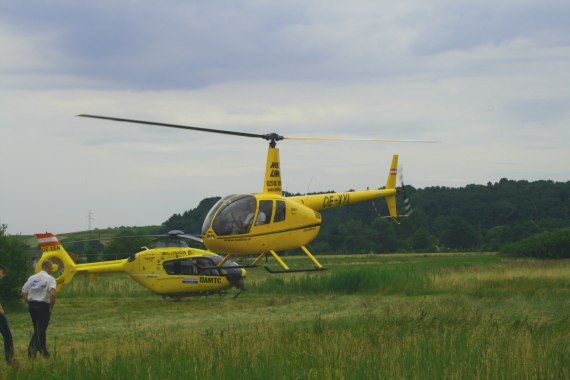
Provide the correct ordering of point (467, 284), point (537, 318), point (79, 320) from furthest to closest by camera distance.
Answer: point (467, 284) → point (79, 320) → point (537, 318)

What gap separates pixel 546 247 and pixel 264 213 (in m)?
43.1

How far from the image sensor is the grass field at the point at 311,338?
10250 millimetres

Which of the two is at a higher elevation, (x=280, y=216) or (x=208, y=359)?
(x=280, y=216)

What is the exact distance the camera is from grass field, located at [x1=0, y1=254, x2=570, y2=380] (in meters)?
10.2

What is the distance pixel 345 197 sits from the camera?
2047cm

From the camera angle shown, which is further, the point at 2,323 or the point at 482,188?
the point at 482,188

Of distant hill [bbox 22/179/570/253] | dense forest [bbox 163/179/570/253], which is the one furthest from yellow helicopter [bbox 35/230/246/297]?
dense forest [bbox 163/179/570/253]

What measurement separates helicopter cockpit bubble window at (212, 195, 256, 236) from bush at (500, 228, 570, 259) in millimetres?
41785

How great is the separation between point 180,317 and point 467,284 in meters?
10.5

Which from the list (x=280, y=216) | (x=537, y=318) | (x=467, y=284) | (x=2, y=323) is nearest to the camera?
(x=2, y=323)

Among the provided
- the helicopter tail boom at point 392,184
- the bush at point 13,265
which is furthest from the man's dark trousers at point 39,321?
the helicopter tail boom at point 392,184

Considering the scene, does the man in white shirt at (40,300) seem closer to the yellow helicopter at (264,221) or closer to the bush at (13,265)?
the yellow helicopter at (264,221)

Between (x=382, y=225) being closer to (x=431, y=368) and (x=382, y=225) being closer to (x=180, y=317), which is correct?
(x=180, y=317)

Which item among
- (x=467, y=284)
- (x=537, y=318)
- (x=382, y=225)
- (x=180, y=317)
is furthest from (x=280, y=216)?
(x=382, y=225)
